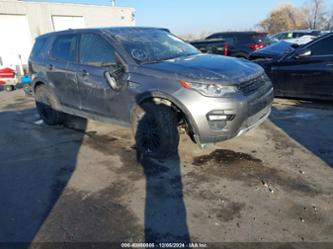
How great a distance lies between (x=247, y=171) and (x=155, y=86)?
1556 mm

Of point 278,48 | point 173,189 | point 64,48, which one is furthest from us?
point 278,48

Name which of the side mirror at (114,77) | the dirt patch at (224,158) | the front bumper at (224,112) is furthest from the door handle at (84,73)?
the dirt patch at (224,158)

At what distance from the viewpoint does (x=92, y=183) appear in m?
3.63

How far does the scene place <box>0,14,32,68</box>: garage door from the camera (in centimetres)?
1828

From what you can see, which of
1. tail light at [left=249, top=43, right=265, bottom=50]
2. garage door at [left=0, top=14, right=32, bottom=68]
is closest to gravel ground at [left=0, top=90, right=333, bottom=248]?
tail light at [left=249, top=43, right=265, bottom=50]

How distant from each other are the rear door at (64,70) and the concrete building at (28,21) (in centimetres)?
1260

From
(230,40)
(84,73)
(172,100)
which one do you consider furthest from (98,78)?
(230,40)

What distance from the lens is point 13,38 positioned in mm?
18891

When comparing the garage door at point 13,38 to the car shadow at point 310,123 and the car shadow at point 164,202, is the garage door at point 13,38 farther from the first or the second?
the car shadow at point 164,202

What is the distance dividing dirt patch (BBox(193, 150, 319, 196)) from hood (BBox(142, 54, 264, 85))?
3.51 feet

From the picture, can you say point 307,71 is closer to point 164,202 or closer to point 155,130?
point 155,130

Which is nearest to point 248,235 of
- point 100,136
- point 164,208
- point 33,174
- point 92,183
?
point 164,208

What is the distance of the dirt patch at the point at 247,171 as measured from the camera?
3.30 metres

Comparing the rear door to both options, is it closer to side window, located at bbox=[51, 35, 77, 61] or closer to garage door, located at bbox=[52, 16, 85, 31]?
side window, located at bbox=[51, 35, 77, 61]
